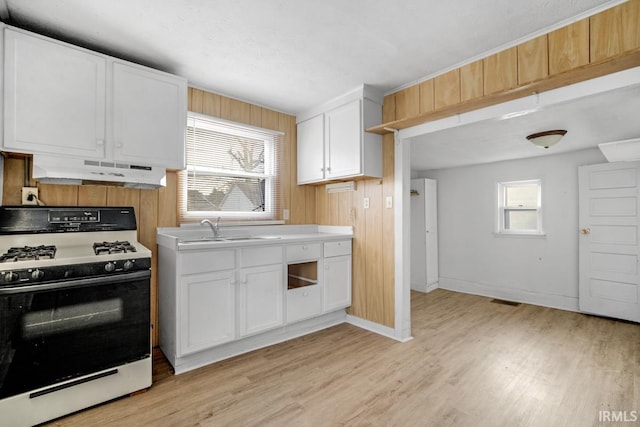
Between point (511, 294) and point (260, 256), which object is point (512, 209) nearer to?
point (511, 294)

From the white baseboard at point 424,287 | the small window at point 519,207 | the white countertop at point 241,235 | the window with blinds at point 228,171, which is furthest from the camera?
the white baseboard at point 424,287

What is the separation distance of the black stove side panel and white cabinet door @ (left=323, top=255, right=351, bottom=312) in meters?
1.80

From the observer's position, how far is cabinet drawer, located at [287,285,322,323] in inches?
112

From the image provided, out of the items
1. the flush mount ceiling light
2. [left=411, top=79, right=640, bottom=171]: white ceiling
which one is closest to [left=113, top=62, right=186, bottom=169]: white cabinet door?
[left=411, top=79, right=640, bottom=171]: white ceiling

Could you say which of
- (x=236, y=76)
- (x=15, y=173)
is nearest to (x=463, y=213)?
(x=236, y=76)

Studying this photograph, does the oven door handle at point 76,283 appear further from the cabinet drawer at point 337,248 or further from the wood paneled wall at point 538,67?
the wood paneled wall at point 538,67

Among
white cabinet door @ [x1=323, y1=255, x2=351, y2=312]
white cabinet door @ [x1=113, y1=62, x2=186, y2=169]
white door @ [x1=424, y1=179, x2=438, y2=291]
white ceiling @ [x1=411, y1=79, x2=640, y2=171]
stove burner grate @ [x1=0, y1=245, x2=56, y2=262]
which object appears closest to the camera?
stove burner grate @ [x1=0, y1=245, x2=56, y2=262]

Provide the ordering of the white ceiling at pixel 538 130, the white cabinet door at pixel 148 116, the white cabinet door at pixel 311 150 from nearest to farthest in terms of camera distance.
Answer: the white cabinet door at pixel 148 116, the white ceiling at pixel 538 130, the white cabinet door at pixel 311 150

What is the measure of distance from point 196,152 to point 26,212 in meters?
1.31

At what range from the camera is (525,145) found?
3852mm

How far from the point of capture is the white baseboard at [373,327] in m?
3.01

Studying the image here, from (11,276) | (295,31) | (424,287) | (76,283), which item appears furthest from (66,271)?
(424,287)

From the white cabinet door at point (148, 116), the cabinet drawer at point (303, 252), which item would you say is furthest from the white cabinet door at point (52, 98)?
the cabinet drawer at point (303, 252)

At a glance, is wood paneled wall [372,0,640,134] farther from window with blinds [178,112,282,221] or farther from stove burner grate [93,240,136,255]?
stove burner grate [93,240,136,255]
